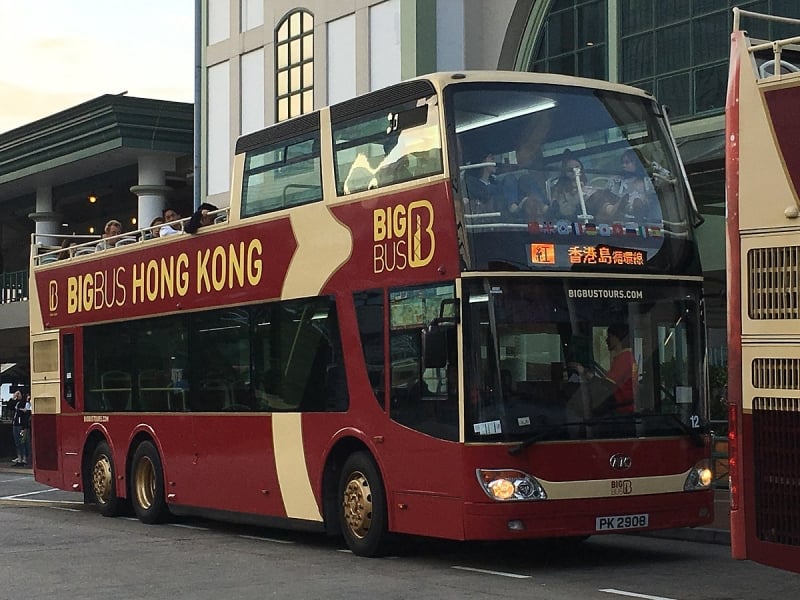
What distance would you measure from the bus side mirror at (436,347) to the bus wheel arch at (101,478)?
26.3 feet

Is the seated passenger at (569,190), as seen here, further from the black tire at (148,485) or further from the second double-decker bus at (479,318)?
the black tire at (148,485)

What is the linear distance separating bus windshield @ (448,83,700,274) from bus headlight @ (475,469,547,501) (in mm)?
1689

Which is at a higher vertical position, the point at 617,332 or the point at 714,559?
the point at 617,332

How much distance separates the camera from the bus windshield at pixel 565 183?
1270 cm

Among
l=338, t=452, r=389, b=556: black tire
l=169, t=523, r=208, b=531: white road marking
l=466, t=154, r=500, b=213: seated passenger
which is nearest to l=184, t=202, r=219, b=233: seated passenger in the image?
l=169, t=523, r=208, b=531: white road marking

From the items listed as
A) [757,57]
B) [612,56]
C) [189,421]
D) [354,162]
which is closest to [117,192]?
[612,56]

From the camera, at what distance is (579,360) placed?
12695 mm

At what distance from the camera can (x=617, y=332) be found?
1294cm

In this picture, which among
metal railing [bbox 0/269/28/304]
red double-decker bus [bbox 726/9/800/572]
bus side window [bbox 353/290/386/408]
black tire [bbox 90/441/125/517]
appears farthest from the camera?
metal railing [bbox 0/269/28/304]

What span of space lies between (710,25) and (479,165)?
1029 cm

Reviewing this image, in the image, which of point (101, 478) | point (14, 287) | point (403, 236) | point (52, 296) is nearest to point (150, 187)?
point (14, 287)

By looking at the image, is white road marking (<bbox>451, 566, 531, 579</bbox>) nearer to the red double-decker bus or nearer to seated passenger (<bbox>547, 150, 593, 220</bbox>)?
seated passenger (<bbox>547, 150, 593, 220</bbox>)

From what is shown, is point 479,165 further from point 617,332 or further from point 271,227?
point 271,227

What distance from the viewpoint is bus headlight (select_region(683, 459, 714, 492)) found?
13.1 m
